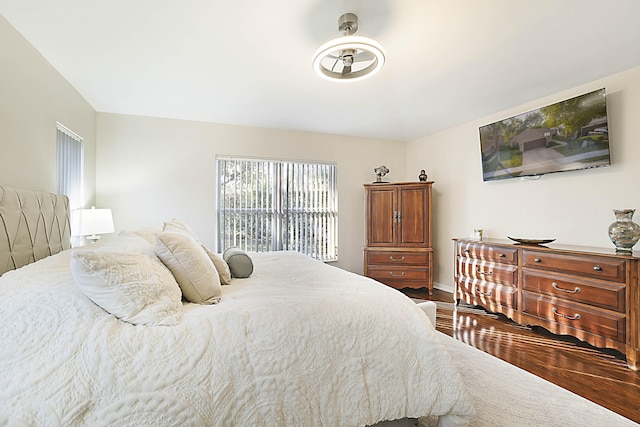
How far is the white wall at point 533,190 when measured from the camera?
2.76 metres

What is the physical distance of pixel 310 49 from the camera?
237 cm

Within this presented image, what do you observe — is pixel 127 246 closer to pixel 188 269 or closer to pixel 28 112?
pixel 188 269

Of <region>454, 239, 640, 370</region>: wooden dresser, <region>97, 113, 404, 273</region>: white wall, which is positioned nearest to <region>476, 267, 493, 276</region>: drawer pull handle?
<region>454, 239, 640, 370</region>: wooden dresser

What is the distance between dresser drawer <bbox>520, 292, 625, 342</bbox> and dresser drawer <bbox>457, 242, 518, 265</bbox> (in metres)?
0.39

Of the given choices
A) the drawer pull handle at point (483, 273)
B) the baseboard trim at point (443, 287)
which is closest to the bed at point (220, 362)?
the drawer pull handle at point (483, 273)

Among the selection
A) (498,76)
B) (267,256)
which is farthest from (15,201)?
(498,76)

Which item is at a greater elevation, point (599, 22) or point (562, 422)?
point (599, 22)

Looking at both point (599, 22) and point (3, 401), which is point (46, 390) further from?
point (599, 22)

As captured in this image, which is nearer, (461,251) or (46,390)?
(46,390)

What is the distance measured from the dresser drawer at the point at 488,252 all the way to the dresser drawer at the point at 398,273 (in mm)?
766

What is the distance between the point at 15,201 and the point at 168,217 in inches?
89.9

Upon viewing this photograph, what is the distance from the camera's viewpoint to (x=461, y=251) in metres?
3.88

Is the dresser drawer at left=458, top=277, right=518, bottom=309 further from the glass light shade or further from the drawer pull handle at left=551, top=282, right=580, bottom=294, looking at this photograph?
the glass light shade

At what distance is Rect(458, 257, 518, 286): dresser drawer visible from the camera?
127 inches
